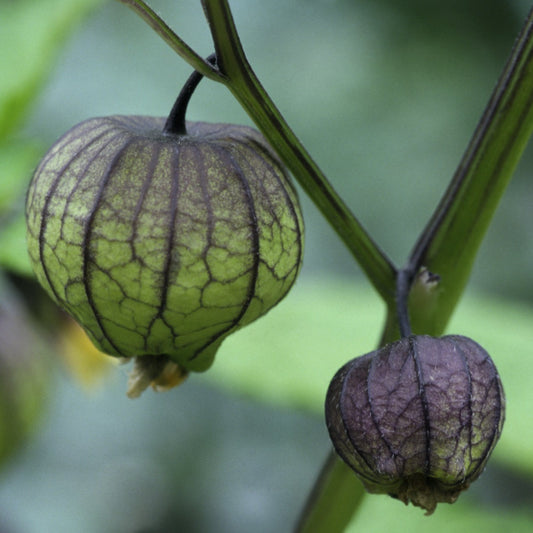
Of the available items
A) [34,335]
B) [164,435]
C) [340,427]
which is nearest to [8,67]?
[34,335]

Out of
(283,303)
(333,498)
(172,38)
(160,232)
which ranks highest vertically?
(172,38)

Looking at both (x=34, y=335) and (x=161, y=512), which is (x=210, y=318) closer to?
(x=34, y=335)

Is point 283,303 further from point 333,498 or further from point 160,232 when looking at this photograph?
point 160,232

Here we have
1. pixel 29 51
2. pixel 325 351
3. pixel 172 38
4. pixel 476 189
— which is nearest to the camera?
pixel 172 38

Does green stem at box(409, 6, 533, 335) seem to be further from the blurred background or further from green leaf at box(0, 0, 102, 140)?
green leaf at box(0, 0, 102, 140)

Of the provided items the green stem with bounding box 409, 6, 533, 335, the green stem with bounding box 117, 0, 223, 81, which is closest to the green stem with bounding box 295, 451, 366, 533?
the green stem with bounding box 409, 6, 533, 335

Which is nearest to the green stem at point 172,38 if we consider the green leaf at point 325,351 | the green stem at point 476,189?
the green stem at point 476,189

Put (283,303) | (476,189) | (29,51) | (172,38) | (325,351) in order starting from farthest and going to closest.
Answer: (283,303) < (325,351) < (29,51) < (476,189) < (172,38)

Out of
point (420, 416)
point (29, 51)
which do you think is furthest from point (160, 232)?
point (29, 51)
